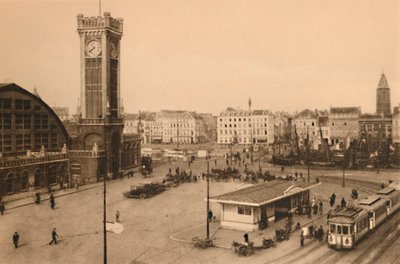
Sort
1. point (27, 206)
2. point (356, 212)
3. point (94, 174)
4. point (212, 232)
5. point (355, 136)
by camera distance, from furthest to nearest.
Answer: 1. point (355, 136)
2. point (94, 174)
3. point (27, 206)
4. point (212, 232)
5. point (356, 212)

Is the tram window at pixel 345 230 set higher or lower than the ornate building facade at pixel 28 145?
lower

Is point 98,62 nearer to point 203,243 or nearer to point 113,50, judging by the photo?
point 113,50

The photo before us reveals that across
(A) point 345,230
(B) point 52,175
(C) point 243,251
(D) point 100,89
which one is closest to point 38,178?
(B) point 52,175

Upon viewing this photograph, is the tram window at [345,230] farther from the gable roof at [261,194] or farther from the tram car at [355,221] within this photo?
the gable roof at [261,194]

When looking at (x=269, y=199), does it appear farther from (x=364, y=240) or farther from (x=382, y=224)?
(x=382, y=224)

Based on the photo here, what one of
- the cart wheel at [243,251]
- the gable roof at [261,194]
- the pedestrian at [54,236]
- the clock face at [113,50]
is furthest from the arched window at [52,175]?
the cart wheel at [243,251]

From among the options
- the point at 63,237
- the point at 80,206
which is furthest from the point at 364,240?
the point at 80,206
